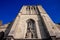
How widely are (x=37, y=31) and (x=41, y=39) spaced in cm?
209

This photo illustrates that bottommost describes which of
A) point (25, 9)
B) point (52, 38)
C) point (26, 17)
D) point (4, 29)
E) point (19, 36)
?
point (52, 38)

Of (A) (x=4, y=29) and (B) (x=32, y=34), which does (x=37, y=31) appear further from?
(A) (x=4, y=29)

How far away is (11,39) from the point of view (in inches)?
492

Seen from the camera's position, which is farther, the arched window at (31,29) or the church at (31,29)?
the arched window at (31,29)

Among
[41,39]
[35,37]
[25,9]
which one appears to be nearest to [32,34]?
[35,37]

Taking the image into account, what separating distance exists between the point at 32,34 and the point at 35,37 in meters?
0.72

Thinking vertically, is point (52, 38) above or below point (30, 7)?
below

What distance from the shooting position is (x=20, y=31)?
15.2 m

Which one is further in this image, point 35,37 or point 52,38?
point 35,37

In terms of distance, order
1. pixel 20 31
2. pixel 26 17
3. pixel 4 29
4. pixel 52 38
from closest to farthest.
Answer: pixel 52 38 < pixel 20 31 < pixel 4 29 < pixel 26 17

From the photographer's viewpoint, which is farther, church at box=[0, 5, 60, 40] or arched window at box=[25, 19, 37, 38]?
arched window at box=[25, 19, 37, 38]

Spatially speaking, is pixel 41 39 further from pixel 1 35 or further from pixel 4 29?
pixel 4 29

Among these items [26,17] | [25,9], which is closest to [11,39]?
[26,17]

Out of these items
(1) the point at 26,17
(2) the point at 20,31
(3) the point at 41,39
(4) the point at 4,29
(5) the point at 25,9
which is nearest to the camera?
(3) the point at 41,39
